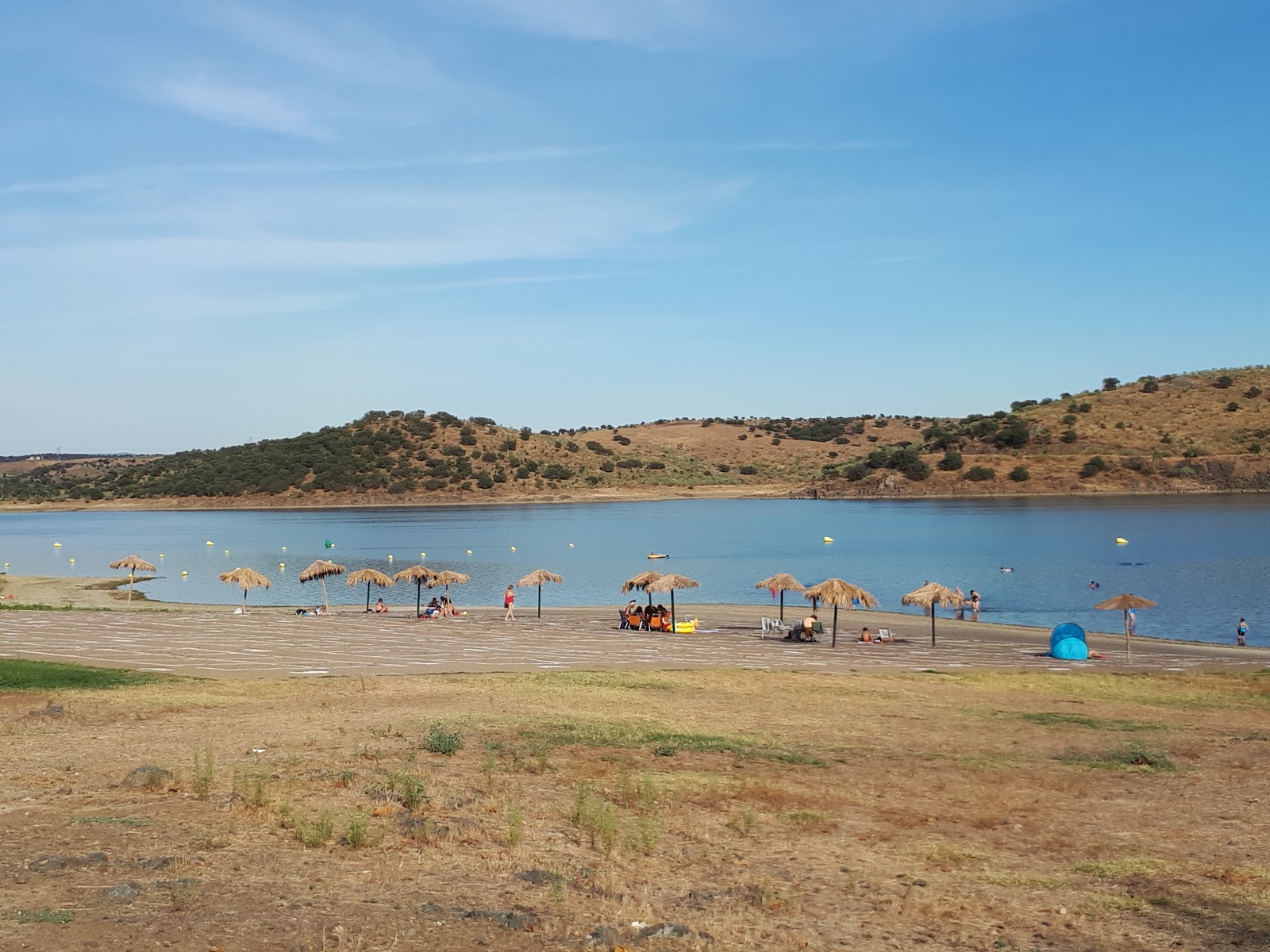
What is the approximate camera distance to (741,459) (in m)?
166

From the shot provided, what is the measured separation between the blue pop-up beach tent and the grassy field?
11476mm

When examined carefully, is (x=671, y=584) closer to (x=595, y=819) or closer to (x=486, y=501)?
(x=595, y=819)

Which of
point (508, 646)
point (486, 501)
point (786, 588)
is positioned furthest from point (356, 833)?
point (486, 501)

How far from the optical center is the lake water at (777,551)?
4950 cm

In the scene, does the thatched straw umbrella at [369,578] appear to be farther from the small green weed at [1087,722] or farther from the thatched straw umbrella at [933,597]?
the small green weed at [1087,722]

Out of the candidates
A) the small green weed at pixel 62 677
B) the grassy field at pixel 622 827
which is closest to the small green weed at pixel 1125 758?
the grassy field at pixel 622 827

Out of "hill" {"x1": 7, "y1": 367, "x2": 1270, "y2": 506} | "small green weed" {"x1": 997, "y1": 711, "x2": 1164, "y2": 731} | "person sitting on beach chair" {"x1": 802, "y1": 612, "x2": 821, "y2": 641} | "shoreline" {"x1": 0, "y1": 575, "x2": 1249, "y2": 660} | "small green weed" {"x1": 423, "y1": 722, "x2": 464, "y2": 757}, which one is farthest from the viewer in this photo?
"hill" {"x1": 7, "y1": 367, "x2": 1270, "y2": 506}

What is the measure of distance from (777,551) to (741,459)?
91.5m

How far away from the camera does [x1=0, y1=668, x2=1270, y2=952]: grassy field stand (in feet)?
25.5

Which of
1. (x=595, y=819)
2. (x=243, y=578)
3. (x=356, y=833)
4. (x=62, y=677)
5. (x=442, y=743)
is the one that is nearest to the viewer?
(x=356, y=833)

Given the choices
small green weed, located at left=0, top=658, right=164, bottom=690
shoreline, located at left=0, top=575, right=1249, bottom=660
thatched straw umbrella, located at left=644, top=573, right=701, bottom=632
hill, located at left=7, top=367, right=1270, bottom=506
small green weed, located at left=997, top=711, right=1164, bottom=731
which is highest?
hill, located at left=7, top=367, right=1270, bottom=506

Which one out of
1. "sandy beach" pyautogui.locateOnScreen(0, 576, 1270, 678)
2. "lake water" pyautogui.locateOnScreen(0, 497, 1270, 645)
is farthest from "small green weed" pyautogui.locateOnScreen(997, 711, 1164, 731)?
"lake water" pyautogui.locateOnScreen(0, 497, 1270, 645)

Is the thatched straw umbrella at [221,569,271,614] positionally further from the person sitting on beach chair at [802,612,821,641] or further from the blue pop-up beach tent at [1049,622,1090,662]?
the blue pop-up beach tent at [1049,622,1090,662]

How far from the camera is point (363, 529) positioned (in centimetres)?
10306
